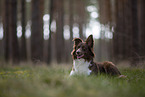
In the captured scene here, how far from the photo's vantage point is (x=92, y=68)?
5211 millimetres

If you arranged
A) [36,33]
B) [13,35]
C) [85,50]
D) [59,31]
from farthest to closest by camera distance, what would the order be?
1. [59,31]
2. [13,35]
3. [36,33]
4. [85,50]

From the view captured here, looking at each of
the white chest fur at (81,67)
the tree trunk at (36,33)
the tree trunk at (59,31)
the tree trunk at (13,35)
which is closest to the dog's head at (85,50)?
the white chest fur at (81,67)

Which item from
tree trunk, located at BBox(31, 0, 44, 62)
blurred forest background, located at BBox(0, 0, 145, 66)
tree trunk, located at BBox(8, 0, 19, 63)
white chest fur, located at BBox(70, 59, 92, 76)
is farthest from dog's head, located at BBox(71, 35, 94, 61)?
tree trunk, located at BBox(8, 0, 19, 63)

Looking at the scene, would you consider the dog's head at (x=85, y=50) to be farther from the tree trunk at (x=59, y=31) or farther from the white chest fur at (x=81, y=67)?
the tree trunk at (x=59, y=31)

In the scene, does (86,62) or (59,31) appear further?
(59,31)

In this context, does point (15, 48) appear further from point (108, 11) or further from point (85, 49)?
point (108, 11)

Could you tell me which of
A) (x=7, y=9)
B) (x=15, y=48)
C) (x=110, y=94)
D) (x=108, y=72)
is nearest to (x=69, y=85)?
(x=110, y=94)

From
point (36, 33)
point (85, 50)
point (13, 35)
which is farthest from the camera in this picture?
point (13, 35)

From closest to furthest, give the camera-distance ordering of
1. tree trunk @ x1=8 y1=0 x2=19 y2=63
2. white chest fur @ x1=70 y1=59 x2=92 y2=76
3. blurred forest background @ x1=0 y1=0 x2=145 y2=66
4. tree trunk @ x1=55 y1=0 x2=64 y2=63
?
white chest fur @ x1=70 y1=59 x2=92 y2=76, blurred forest background @ x1=0 y1=0 x2=145 y2=66, tree trunk @ x1=8 y1=0 x2=19 y2=63, tree trunk @ x1=55 y1=0 x2=64 y2=63

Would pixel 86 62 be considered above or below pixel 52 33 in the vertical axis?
below

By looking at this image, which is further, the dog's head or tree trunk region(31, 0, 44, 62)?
tree trunk region(31, 0, 44, 62)

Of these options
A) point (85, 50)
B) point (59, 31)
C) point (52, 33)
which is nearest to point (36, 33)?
point (52, 33)

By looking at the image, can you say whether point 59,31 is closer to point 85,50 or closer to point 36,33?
point 36,33

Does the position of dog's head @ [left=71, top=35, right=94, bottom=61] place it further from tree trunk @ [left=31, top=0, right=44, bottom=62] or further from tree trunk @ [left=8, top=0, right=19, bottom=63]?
tree trunk @ [left=8, top=0, right=19, bottom=63]
